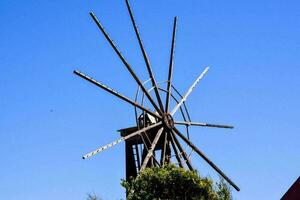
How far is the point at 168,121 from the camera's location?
29562 mm

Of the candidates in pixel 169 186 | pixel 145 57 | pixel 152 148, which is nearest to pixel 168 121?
pixel 152 148

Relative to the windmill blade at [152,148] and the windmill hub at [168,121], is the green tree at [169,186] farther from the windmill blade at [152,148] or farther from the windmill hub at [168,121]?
the windmill hub at [168,121]

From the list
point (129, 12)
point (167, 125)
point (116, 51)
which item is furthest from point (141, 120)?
point (129, 12)

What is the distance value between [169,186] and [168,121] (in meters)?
5.86

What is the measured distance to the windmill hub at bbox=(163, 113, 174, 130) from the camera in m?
29.3

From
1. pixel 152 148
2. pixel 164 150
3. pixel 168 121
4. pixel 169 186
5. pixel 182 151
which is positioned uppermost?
pixel 168 121

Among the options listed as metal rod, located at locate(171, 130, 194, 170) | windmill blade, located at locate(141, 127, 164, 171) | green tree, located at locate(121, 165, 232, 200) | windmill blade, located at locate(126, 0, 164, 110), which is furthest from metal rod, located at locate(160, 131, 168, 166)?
green tree, located at locate(121, 165, 232, 200)

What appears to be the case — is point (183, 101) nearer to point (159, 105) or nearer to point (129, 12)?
point (159, 105)

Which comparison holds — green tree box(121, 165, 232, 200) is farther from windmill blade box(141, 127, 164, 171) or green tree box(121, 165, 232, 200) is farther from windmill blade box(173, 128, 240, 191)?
windmill blade box(173, 128, 240, 191)

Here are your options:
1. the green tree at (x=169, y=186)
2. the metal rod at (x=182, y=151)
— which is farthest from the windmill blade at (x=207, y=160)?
the green tree at (x=169, y=186)

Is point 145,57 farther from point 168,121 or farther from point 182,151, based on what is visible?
point 182,151

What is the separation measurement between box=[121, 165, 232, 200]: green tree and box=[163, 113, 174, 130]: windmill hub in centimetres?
471

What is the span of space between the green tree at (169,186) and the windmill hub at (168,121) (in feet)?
15.4

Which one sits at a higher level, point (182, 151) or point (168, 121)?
point (168, 121)
